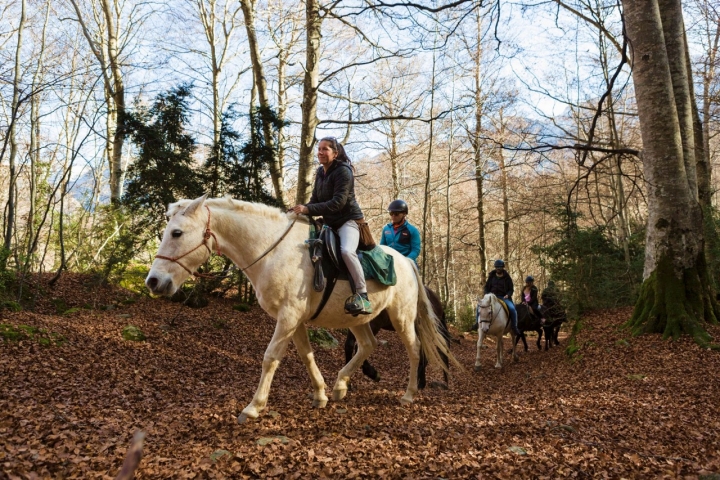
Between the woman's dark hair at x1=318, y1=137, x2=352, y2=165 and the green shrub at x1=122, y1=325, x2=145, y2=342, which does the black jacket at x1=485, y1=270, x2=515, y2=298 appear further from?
the woman's dark hair at x1=318, y1=137, x2=352, y2=165

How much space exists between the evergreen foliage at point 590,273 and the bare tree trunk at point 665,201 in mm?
4388

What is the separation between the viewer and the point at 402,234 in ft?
26.0

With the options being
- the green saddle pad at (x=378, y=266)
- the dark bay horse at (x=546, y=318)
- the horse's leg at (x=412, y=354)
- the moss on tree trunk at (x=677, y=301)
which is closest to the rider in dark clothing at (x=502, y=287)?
the dark bay horse at (x=546, y=318)

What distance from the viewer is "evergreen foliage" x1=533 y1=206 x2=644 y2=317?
13.1m

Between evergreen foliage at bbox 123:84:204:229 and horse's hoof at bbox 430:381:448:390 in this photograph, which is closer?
horse's hoof at bbox 430:381:448:390

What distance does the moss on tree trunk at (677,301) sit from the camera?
7.91 metres

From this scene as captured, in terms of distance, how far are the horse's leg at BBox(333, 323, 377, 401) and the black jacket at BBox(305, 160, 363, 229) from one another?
1.54 meters

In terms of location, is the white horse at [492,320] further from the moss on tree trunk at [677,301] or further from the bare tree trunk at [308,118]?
the bare tree trunk at [308,118]

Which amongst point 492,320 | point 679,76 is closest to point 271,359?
point 492,320

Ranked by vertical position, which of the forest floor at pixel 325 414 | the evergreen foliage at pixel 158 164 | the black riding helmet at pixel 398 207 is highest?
the evergreen foliage at pixel 158 164

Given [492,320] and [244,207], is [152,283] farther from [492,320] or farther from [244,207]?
[492,320]

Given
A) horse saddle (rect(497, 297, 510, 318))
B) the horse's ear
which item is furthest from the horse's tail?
horse saddle (rect(497, 297, 510, 318))

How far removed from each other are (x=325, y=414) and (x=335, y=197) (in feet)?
7.53

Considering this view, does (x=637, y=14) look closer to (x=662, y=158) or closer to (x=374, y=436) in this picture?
(x=662, y=158)
